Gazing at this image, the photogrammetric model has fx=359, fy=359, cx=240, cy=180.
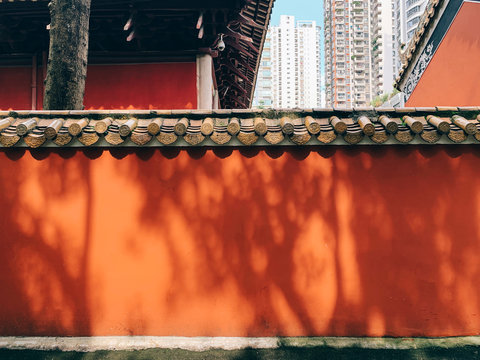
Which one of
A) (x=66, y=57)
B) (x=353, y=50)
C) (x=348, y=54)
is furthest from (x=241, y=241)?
(x=353, y=50)

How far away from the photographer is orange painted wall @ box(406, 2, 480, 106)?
19.3 feet

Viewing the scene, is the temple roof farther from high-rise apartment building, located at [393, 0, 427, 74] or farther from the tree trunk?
high-rise apartment building, located at [393, 0, 427, 74]

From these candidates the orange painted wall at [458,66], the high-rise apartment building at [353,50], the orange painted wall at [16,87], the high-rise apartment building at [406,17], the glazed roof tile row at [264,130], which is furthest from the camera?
the high-rise apartment building at [353,50]

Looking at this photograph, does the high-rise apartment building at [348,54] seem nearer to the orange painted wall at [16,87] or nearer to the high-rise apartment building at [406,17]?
→ the high-rise apartment building at [406,17]

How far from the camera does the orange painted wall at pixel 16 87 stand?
700cm

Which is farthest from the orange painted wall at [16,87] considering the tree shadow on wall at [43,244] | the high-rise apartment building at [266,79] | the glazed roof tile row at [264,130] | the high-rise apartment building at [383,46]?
the high-rise apartment building at [266,79]

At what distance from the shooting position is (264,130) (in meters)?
3.19

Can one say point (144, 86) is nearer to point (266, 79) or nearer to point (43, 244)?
point (43, 244)

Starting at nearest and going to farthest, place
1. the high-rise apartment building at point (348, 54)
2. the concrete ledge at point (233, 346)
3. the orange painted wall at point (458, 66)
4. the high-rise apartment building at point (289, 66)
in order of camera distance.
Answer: the concrete ledge at point (233, 346) < the orange painted wall at point (458, 66) < the high-rise apartment building at point (348, 54) < the high-rise apartment building at point (289, 66)

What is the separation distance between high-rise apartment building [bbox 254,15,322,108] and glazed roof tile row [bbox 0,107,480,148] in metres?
86.5

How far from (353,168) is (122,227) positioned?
85.7 inches

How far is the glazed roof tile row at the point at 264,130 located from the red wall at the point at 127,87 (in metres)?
3.64

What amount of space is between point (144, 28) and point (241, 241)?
4.80 meters

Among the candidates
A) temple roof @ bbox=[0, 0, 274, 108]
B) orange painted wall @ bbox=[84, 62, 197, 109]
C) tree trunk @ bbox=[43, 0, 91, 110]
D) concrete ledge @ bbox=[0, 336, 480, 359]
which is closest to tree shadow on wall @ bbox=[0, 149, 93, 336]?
concrete ledge @ bbox=[0, 336, 480, 359]
